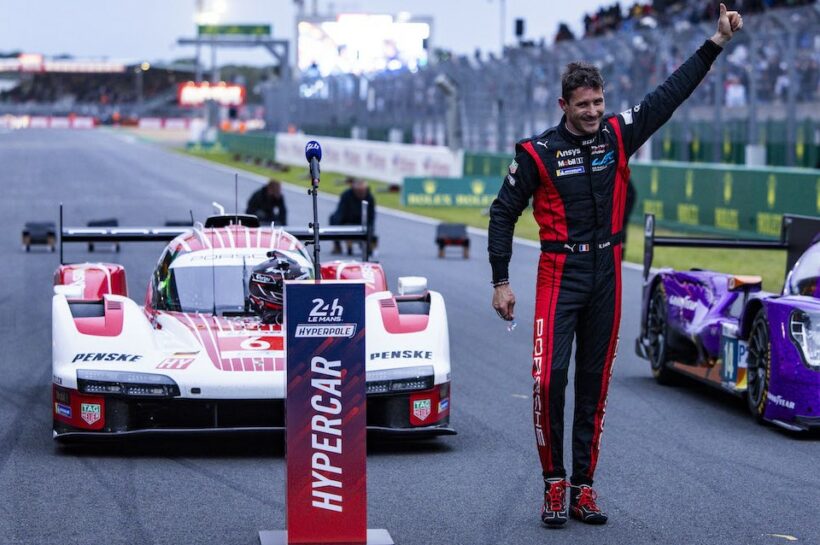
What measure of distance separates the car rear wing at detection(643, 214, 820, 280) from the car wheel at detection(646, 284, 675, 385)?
0.19 metres

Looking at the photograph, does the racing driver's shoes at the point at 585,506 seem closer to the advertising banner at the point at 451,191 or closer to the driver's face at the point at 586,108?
the driver's face at the point at 586,108

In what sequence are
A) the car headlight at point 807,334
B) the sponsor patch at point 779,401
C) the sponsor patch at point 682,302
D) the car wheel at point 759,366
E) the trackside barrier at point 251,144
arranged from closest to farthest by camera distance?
the car headlight at point 807,334
the sponsor patch at point 779,401
the car wheel at point 759,366
the sponsor patch at point 682,302
the trackside barrier at point 251,144

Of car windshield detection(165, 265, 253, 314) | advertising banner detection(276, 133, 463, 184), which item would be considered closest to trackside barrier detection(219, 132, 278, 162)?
advertising banner detection(276, 133, 463, 184)

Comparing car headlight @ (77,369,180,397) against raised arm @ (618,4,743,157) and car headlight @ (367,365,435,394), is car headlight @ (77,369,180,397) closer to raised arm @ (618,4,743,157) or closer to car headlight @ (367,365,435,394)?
car headlight @ (367,365,435,394)

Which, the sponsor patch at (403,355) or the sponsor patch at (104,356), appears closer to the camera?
the sponsor patch at (104,356)

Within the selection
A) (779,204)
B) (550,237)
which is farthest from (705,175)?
(550,237)

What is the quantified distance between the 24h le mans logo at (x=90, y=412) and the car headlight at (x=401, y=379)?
4.34 feet

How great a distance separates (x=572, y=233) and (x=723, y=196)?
18251 mm

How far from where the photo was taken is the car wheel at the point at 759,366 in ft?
28.6

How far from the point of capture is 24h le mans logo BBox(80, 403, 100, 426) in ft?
25.2

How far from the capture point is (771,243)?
419 inches

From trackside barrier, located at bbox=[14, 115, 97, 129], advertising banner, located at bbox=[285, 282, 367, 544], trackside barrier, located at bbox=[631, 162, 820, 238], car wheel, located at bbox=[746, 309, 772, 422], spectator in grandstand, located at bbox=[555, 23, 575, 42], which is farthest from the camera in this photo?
trackside barrier, located at bbox=[14, 115, 97, 129]

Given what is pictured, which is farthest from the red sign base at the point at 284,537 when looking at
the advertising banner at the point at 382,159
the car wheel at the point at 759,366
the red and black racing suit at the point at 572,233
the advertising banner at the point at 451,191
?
the advertising banner at the point at 382,159

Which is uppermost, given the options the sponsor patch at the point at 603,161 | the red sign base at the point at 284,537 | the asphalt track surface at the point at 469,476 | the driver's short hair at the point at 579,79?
the driver's short hair at the point at 579,79
